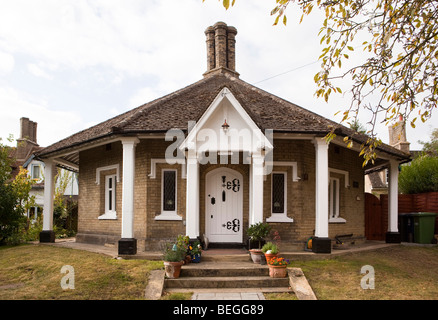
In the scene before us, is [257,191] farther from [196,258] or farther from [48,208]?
[48,208]

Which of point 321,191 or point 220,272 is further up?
point 321,191

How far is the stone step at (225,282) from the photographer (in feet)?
28.5

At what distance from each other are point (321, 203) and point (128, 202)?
5.79 metres

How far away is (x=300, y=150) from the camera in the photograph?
12.6 meters

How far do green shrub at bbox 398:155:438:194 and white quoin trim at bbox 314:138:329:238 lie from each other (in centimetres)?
900

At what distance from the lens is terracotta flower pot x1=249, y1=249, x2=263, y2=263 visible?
32.4 feet

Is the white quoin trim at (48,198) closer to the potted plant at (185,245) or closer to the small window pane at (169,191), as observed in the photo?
the small window pane at (169,191)

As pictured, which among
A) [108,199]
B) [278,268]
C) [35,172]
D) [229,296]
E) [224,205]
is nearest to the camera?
[229,296]

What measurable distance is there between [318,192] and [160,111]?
5819 mm

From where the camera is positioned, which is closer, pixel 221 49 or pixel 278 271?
pixel 278 271

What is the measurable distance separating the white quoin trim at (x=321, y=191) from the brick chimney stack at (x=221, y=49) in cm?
747

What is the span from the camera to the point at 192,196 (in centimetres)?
1065

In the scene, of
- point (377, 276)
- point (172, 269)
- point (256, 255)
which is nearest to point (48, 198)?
point (172, 269)

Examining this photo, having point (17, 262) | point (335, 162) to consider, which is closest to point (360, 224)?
point (335, 162)
